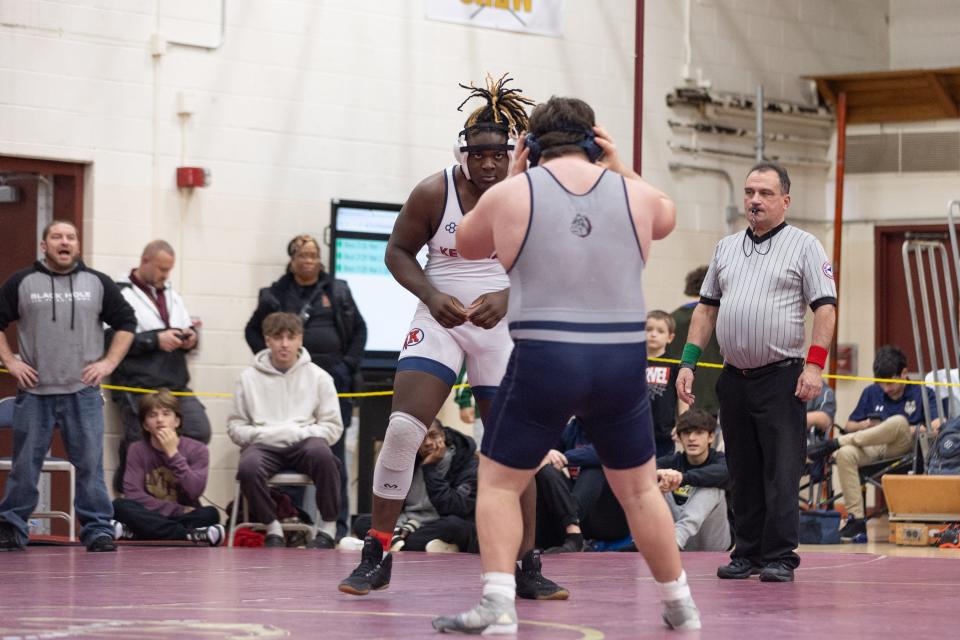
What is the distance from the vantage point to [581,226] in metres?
4.09

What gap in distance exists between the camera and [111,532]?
319 inches

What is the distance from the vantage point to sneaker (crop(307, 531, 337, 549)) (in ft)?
29.1

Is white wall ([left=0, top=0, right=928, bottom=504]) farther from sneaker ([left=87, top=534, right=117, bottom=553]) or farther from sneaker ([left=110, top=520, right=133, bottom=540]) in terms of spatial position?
sneaker ([left=87, top=534, right=117, bottom=553])

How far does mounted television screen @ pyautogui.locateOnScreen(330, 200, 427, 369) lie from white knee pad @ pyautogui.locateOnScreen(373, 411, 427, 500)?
5.42 metres

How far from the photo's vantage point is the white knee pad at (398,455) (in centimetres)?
507

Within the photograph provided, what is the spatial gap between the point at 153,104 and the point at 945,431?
205 inches

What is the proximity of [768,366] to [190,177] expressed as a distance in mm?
5040

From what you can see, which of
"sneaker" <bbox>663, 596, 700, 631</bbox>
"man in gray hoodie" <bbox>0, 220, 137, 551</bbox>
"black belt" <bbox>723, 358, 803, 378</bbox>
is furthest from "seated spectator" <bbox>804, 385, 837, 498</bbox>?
"sneaker" <bbox>663, 596, 700, 631</bbox>

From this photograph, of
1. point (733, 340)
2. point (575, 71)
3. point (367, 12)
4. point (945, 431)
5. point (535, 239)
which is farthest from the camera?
point (575, 71)

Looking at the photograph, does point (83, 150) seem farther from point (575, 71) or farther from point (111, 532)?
point (575, 71)

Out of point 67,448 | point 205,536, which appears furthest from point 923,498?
point 67,448

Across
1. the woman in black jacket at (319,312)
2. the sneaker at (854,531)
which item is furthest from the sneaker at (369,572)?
the sneaker at (854,531)

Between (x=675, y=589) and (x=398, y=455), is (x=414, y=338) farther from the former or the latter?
(x=675, y=589)

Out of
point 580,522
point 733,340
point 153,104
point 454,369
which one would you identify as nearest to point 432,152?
point 153,104
